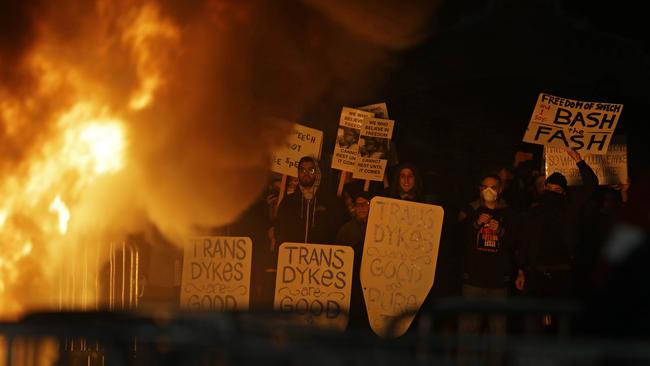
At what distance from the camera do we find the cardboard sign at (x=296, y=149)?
10516 mm

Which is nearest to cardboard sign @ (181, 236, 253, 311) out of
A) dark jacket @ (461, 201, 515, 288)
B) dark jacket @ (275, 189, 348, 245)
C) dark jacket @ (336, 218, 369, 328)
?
dark jacket @ (275, 189, 348, 245)

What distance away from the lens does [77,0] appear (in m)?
9.57

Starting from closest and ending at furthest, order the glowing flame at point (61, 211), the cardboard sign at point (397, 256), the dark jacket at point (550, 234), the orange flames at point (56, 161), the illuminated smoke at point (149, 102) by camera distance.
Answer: the orange flames at point (56, 161), the illuminated smoke at point (149, 102), the glowing flame at point (61, 211), the dark jacket at point (550, 234), the cardboard sign at point (397, 256)

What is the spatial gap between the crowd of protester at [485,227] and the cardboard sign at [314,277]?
11 cm

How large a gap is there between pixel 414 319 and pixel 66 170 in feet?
12.2

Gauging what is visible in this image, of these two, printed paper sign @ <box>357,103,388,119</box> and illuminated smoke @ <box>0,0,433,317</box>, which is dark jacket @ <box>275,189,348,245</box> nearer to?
illuminated smoke @ <box>0,0,433,317</box>

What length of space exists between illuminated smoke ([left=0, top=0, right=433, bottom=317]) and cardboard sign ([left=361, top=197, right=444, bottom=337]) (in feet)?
4.53

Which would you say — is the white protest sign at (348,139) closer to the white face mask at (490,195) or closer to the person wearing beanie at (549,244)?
the white face mask at (490,195)

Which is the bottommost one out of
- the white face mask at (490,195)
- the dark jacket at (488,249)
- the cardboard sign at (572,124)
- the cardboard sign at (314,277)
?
the cardboard sign at (314,277)

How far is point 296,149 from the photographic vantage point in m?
10.5

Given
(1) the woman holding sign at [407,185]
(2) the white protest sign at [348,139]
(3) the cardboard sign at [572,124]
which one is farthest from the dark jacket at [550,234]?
(2) the white protest sign at [348,139]

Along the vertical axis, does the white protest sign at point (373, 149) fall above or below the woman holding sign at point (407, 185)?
above

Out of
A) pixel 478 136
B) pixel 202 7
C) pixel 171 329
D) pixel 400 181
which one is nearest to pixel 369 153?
pixel 400 181

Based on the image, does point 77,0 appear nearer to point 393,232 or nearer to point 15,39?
point 15,39
